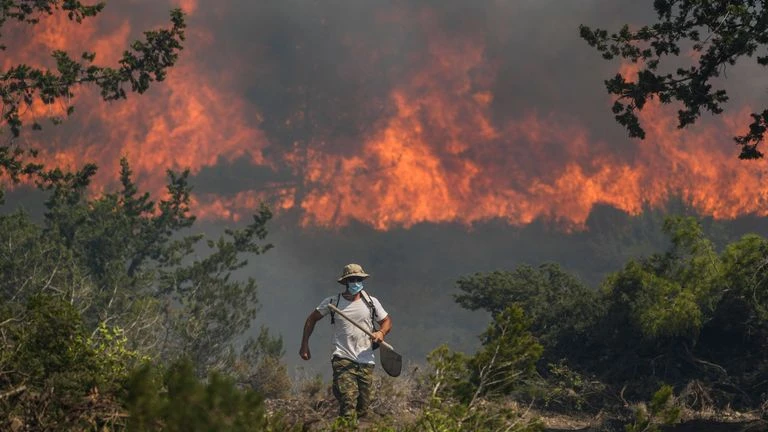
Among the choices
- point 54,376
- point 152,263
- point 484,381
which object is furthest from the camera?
point 152,263

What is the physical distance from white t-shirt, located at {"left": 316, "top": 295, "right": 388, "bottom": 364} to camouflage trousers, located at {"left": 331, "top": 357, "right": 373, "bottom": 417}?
Answer: 0.29 ft

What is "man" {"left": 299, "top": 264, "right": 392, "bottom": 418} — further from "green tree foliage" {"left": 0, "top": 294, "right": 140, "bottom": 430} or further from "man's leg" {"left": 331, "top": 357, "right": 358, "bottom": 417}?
"green tree foliage" {"left": 0, "top": 294, "right": 140, "bottom": 430}

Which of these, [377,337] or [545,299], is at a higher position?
[545,299]

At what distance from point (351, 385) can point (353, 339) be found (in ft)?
1.76

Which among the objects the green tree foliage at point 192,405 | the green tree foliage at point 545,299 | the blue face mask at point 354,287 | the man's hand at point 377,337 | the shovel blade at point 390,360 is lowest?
the green tree foliage at point 192,405

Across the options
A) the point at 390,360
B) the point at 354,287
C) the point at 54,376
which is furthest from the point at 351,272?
the point at 54,376

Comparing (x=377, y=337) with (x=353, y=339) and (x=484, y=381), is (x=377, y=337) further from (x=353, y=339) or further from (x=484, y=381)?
(x=484, y=381)

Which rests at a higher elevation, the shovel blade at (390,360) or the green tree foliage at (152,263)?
the green tree foliage at (152,263)

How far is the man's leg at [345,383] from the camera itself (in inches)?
365

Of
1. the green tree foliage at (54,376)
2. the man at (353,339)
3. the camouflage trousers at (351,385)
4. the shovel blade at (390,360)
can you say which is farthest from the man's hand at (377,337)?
the green tree foliage at (54,376)

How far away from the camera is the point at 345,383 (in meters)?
9.29

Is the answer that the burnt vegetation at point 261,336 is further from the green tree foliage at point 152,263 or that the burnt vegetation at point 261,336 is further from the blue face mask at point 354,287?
the blue face mask at point 354,287

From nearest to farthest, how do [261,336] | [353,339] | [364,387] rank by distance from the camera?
[353,339] → [364,387] → [261,336]

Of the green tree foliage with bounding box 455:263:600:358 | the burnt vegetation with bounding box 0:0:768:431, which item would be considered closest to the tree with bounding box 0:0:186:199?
the burnt vegetation with bounding box 0:0:768:431
